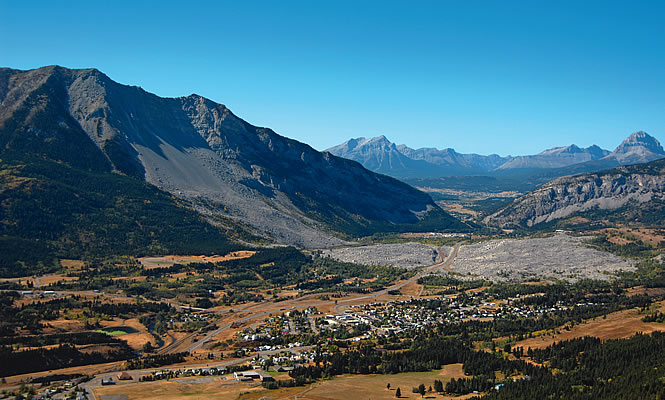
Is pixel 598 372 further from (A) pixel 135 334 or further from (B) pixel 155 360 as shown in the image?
(A) pixel 135 334

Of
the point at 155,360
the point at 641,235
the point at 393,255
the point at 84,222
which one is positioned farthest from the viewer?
the point at 393,255

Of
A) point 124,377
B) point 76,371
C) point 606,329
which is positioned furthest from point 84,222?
point 606,329

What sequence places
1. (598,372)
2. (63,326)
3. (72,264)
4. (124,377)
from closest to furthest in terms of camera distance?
(598,372) → (124,377) → (63,326) → (72,264)

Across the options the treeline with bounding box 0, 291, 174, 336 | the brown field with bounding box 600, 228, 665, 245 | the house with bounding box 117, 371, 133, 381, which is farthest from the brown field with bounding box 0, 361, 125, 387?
the brown field with bounding box 600, 228, 665, 245

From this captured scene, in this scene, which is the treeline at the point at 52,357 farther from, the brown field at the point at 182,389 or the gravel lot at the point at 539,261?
the gravel lot at the point at 539,261

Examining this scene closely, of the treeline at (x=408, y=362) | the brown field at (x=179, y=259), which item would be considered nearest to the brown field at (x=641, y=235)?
the brown field at (x=179, y=259)

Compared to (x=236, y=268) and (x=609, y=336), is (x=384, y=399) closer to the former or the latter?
(x=609, y=336)

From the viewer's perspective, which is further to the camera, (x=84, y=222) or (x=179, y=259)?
(x=84, y=222)
